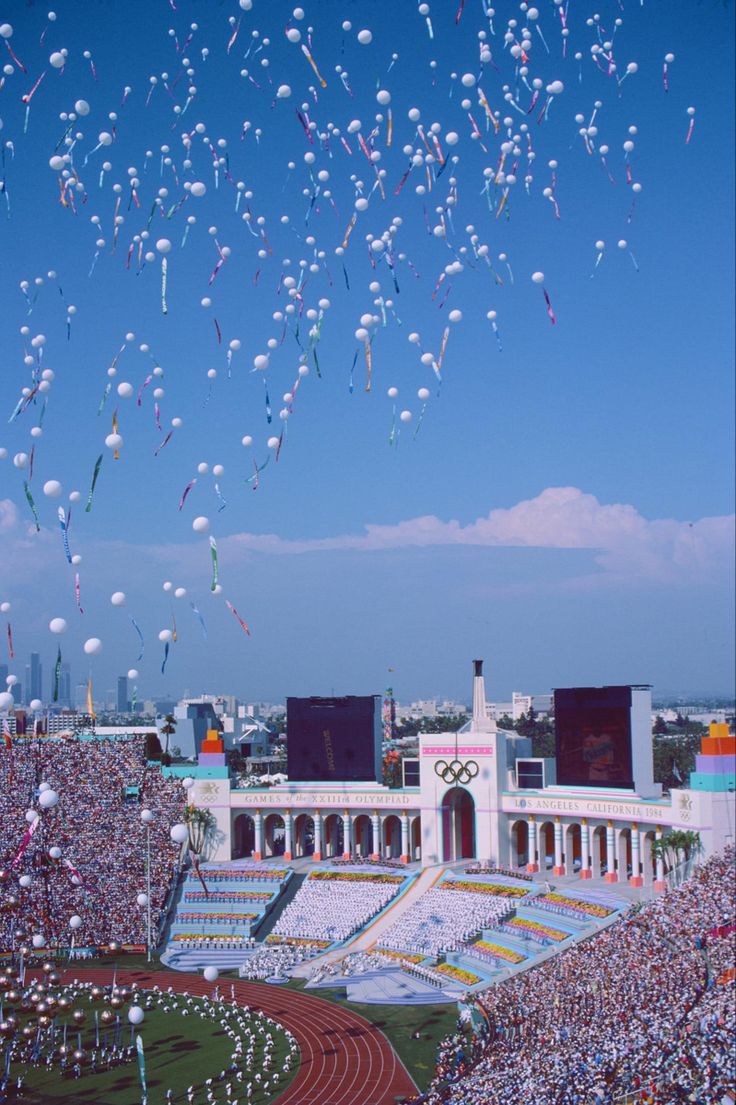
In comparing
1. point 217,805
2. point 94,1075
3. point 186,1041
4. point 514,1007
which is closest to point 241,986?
point 186,1041

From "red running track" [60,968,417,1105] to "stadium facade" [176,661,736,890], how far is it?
538 inches

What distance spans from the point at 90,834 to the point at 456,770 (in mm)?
17102

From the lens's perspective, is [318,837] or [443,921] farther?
[318,837]

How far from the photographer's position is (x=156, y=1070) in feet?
99.5

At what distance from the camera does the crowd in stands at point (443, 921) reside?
41062 mm

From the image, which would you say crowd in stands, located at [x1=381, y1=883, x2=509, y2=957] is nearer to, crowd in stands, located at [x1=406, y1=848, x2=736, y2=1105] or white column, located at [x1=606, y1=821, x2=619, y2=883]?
white column, located at [x1=606, y1=821, x2=619, y2=883]

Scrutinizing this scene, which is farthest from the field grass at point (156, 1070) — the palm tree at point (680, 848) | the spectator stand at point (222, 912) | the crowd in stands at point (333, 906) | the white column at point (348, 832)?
the white column at point (348, 832)

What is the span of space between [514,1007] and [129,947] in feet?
67.8

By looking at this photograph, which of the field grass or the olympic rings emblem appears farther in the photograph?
the olympic rings emblem

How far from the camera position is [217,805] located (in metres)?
55.1

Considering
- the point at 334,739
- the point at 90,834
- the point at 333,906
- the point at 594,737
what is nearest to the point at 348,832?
the point at 334,739

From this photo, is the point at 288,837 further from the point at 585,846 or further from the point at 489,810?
the point at 585,846

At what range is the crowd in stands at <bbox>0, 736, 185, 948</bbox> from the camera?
1802 inches

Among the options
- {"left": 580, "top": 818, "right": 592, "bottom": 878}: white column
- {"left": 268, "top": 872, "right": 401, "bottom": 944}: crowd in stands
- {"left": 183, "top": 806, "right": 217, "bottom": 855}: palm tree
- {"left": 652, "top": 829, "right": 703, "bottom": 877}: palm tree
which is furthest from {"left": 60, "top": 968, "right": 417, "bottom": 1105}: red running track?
{"left": 580, "top": 818, "right": 592, "bottom": 878}: white column
